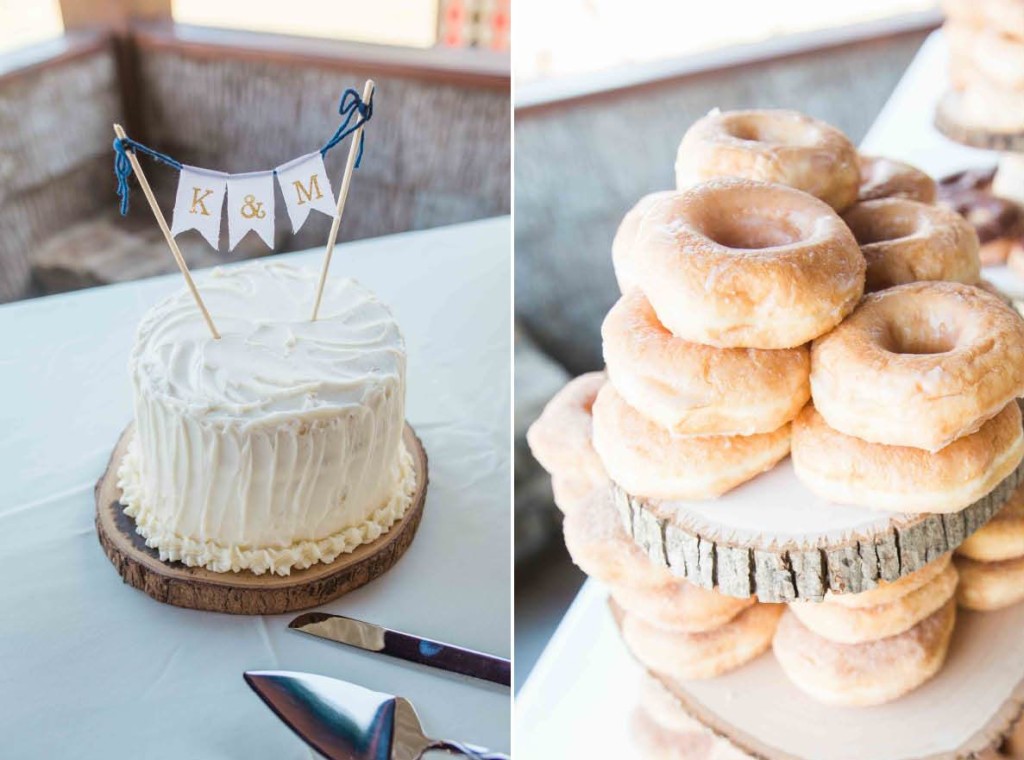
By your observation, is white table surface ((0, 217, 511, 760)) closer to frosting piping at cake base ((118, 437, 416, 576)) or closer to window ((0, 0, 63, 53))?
frosting piping at cake base ((118, 437, 416, 576))

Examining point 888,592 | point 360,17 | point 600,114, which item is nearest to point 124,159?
point 888,592

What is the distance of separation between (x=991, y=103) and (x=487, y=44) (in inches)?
72.6

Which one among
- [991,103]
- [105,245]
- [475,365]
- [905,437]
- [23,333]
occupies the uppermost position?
[905,437]

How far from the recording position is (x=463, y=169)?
9.41 ft

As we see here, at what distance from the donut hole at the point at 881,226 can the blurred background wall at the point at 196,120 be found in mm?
1767

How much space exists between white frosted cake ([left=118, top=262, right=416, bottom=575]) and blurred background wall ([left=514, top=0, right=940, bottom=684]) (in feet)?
4.59

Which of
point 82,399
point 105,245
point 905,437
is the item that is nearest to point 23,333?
point 82,399

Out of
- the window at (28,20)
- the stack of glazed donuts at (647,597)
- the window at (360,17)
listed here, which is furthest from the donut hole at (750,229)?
the window at (360,17)

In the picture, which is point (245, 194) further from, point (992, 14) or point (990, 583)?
point (992, 14)

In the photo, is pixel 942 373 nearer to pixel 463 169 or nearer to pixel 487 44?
pixel 463 169

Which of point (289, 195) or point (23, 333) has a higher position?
point (289, 195)

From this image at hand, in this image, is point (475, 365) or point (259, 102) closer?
point (475, 365)

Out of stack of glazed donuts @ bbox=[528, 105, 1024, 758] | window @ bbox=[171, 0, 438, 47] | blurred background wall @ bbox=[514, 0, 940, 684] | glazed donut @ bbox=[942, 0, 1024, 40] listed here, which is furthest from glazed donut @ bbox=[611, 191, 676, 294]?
window @ bbox=[171, 0, 438, 47]

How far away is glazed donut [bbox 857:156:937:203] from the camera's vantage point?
1208 mm
